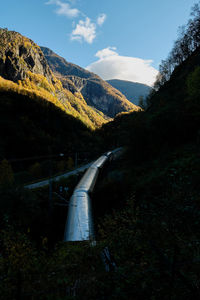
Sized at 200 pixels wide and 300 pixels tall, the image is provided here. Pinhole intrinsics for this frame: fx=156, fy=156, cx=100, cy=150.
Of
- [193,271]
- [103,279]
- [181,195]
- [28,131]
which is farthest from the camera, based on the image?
[28,131]

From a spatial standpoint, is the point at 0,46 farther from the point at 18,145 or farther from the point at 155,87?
the point at 155,87

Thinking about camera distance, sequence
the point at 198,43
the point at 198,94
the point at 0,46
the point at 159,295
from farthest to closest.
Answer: the point at 0,46, the point at 198,43, the point at 198,94, the point at 159,295

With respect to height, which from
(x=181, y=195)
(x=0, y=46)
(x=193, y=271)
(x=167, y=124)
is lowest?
(x=193, y=271)

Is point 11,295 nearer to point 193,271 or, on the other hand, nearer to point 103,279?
point 103,279

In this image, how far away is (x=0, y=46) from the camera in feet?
606

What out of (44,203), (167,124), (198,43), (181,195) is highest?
(198,43)

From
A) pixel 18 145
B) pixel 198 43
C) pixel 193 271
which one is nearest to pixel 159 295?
pixel 193 271

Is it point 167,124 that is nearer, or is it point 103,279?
point 103,279

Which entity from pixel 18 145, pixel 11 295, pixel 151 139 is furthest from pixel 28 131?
pixel 11 295

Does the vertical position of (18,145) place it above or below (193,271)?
above

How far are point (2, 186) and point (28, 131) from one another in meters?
95.4

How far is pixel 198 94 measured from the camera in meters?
19.1

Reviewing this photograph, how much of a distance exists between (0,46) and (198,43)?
8724 inches

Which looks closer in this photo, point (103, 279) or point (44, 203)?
point (103, 279)
